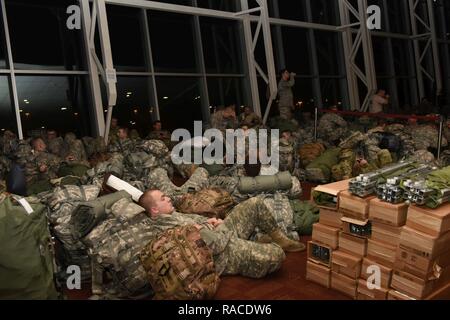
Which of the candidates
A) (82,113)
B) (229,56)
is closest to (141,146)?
(82,113)

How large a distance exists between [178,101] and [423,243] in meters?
7.23

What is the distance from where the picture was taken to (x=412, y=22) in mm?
14070

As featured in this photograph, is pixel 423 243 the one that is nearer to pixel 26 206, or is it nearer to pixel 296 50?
pixel 26 206

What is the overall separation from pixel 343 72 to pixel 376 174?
1003 centimetres

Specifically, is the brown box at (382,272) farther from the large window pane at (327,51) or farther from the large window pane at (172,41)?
the large window pane at (327,51)

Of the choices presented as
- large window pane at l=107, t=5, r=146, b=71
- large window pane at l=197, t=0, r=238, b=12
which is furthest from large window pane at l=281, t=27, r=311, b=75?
large window pane at l=107, t=5, r=146, b=71

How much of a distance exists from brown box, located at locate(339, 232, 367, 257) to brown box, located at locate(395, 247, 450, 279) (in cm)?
25

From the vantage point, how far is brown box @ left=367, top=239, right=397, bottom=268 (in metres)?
2.74

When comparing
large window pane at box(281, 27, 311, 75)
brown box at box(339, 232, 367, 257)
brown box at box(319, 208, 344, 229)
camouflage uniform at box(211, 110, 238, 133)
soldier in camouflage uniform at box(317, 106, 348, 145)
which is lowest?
brown box at box(339, 232, 367, 257)

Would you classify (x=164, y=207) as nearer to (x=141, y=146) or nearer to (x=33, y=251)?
(x=33, y=251)

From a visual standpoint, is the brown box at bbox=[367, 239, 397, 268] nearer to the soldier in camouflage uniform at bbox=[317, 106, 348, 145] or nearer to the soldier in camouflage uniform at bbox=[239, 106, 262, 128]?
the soldier in camouflage uniform at bbox=[239, 106, 262, 128]

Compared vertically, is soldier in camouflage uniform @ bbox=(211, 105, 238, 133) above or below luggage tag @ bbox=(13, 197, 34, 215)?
above

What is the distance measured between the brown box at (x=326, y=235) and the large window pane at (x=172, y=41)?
21.3ft

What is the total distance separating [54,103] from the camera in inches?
305
